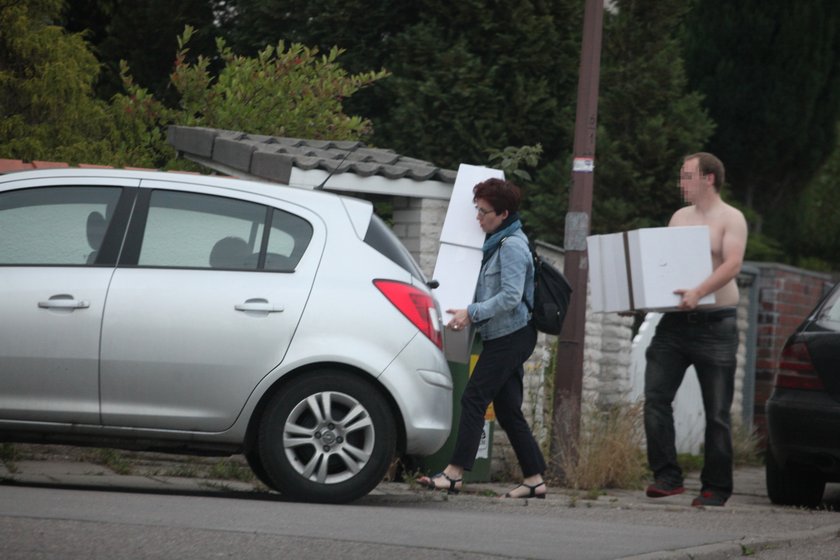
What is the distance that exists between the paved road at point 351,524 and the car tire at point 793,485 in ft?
1.22

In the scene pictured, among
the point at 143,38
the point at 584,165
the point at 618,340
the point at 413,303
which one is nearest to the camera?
the point at 413,303

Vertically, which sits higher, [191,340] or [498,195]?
[498,195]

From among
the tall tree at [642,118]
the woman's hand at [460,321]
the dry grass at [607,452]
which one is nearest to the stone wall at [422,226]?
the dry grass at [607,452]

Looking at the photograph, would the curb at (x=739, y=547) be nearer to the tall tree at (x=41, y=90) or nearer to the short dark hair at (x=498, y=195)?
the short dark hair at (x=498, y=195)

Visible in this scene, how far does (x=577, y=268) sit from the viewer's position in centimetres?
995

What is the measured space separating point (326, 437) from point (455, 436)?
81.8 inches

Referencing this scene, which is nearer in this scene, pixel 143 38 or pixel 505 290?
pixel 505 290

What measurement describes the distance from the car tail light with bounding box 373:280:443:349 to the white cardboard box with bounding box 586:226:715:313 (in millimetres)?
1381

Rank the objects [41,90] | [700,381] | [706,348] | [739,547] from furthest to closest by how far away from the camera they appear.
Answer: [41,90] < [700,381] < [706,348] < [739,547]

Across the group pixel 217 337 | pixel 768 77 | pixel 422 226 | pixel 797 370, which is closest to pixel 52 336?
pixel 217 337

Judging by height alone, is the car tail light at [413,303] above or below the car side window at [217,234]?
below

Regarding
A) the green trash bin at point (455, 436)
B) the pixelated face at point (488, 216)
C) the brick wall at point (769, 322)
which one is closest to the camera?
the pixelated face at point (488, 216)

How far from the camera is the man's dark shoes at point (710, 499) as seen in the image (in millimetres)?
8688

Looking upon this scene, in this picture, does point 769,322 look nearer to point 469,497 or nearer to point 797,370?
point 797,370
